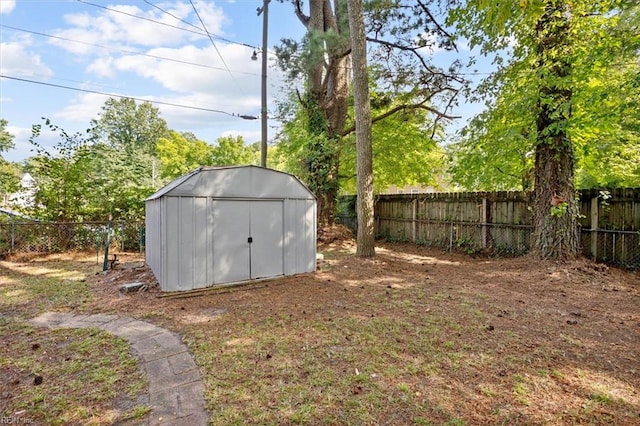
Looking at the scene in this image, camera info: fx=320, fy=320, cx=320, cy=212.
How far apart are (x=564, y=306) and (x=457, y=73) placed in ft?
24.8

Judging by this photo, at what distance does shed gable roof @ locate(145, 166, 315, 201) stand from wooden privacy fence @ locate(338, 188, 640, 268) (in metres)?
5.17

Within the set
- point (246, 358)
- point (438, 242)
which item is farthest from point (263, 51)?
point (246, 358)

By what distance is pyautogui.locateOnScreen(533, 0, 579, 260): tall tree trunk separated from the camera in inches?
237

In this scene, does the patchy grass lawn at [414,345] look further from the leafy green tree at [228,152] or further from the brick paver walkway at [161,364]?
the leafy green tree at [228,152]

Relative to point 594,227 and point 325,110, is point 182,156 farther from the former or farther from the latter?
point 594,227

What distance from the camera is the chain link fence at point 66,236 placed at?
8688 millimetres

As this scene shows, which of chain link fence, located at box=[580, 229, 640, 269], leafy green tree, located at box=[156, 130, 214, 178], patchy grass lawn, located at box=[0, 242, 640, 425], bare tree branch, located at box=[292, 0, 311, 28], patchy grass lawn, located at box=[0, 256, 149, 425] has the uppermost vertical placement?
bare tree branch, located at box=[292, 0, 311, 28]

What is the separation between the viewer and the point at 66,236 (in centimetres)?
953

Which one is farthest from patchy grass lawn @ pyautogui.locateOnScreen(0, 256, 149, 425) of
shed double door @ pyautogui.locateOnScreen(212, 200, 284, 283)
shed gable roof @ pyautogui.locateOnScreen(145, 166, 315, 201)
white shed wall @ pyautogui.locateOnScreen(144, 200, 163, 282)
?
shed gable roof @ pyautogui.locateOnScreen(145, 166, 315, 201)

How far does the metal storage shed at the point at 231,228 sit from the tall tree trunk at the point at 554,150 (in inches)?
190

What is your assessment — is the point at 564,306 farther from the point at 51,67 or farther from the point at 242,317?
the point at 51,67

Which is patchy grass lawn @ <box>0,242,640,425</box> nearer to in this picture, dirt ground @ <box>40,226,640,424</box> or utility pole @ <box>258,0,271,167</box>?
dirt ground @ <box>40,226,640,424</box>

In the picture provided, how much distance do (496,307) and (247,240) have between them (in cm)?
415

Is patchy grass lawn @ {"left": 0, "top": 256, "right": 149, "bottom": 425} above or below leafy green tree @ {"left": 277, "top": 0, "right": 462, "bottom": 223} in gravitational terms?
below
